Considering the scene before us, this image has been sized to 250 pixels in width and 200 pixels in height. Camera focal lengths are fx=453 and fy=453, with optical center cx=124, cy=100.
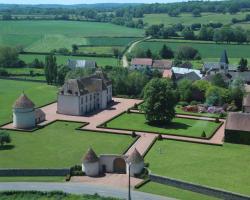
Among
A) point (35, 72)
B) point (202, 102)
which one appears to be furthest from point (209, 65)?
point (35, 72)

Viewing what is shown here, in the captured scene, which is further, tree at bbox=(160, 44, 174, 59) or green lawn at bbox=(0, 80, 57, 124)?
tree at bbox=(160, 44, 174, 59)

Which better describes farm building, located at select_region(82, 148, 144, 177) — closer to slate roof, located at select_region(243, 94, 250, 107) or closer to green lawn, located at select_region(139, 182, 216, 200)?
green lawn, located at select_region(139, 182, 216, 200)

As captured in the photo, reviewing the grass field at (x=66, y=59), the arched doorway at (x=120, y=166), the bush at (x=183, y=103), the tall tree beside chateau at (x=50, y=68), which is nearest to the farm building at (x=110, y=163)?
the arched doorway at (x=120, y=166)

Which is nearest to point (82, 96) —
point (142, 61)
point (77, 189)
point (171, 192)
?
point (77, 189)

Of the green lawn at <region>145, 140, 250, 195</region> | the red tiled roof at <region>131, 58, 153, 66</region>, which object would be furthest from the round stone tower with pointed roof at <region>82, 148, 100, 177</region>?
the red tiled roof at <region>131, 58, 153, 66</region>

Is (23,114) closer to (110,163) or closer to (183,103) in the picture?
(110,163)

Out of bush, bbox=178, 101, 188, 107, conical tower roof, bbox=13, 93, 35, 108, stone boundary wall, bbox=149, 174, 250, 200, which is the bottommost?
stone boundary wall, bbox=149, 174, 250, 200
